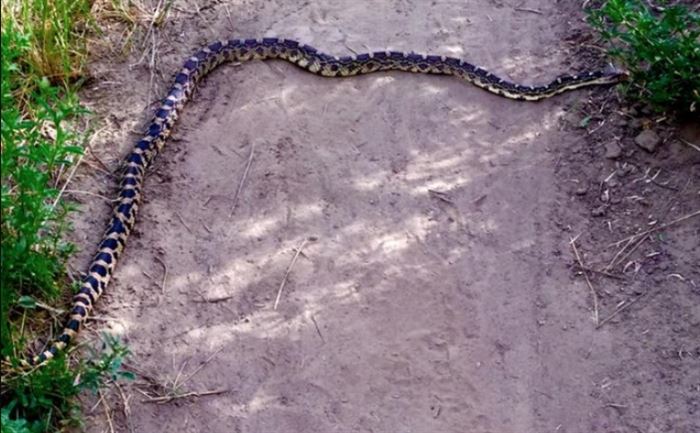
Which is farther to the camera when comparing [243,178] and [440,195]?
[243,178]

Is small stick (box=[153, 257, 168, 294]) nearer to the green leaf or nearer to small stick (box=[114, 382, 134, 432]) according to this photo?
small stick (box=[114, 382, 134, 432])

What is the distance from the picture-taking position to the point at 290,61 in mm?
9641

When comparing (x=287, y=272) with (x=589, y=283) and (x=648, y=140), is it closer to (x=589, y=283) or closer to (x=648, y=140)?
(x=589, y=283)

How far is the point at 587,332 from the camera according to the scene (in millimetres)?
7059

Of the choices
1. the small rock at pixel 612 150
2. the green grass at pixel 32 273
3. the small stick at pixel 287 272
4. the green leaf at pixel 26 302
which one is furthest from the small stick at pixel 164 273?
the small rock at pixel 612 150

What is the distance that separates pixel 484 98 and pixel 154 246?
152 inches

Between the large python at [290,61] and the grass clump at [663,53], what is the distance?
1.60ft

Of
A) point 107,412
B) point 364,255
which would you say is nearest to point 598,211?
point 364,255

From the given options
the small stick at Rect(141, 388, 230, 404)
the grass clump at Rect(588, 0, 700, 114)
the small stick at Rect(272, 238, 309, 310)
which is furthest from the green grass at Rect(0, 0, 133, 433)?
the grass clump at Rect(588, 0, 700, 114)

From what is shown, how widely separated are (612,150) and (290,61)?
358 centimetres

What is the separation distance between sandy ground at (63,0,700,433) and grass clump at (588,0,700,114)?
2.80 ft

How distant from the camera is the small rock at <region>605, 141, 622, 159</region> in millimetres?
8445

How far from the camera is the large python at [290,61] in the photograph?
26.8ft

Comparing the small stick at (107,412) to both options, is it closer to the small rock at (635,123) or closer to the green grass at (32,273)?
the green grass at (32,273)
